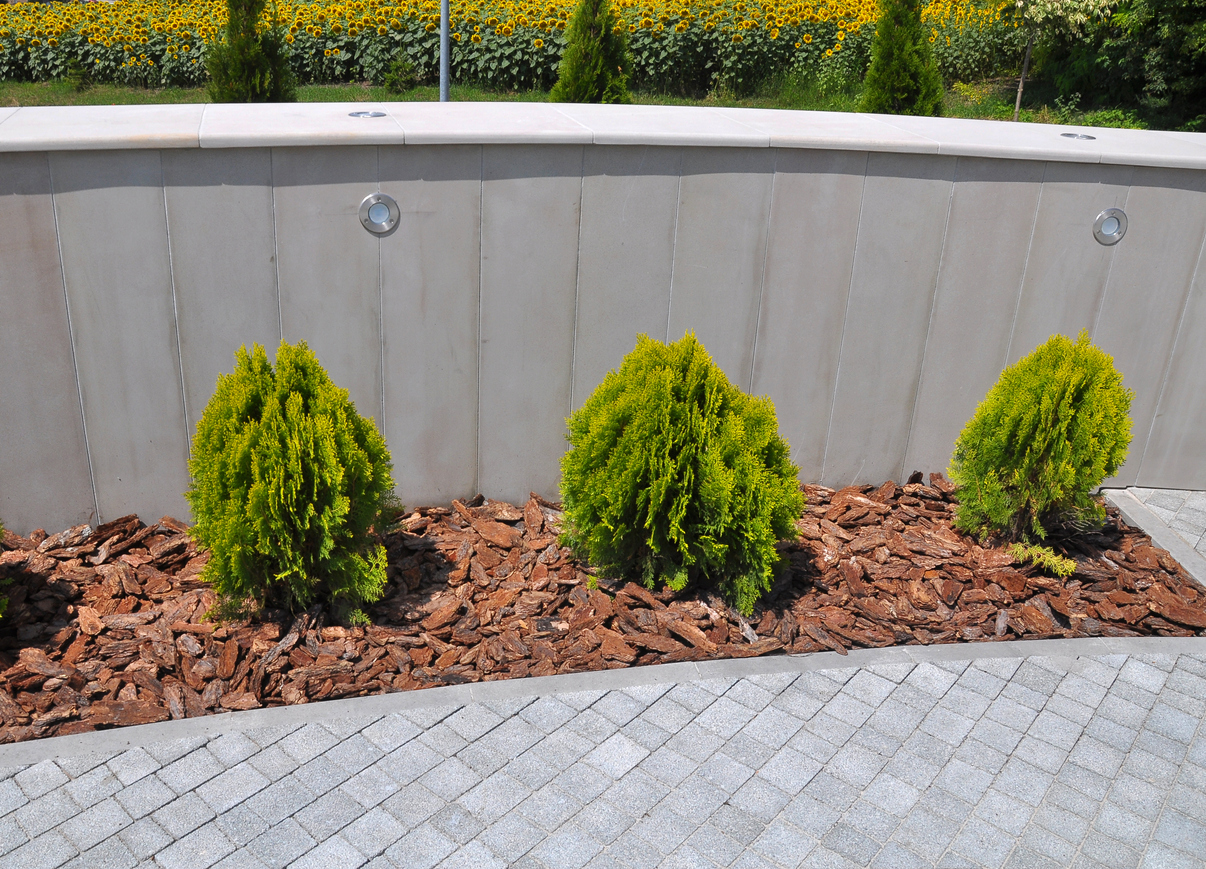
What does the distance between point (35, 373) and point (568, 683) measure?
106 inches

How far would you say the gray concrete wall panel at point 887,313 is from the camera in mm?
4871

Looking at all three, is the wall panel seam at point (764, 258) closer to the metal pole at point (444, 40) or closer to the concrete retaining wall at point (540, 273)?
the concrete retaining wall at point (540, 273)

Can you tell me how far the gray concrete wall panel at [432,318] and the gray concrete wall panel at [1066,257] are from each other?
9.47 ft

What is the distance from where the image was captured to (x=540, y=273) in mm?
4676

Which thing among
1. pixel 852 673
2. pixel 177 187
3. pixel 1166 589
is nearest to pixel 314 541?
pixel 177 187

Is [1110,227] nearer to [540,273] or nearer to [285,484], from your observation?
[540,273]

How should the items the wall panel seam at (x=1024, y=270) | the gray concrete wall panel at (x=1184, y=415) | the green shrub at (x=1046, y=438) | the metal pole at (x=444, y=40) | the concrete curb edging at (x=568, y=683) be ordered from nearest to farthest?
the concrete curb edging at (x=568, y=683) < the green shrub at (x=1046, y=438) < the wall panel seam at (x=1024, y=270) < the gray concrete wall panel at (x=1184, y=415) < the metal pole at (x=444, y=40)

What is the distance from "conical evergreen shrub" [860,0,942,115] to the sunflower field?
405 centimetres

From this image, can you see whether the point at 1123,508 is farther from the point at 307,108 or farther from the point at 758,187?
the point at 307,108

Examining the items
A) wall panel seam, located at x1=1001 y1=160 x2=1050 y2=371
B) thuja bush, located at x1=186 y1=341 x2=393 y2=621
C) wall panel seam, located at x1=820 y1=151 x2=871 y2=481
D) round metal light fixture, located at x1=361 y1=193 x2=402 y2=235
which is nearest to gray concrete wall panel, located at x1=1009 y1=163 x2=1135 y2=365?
wall panel seam, located at x1=1001 y1=160 x2=1050 y2=371

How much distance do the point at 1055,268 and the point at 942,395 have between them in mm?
865

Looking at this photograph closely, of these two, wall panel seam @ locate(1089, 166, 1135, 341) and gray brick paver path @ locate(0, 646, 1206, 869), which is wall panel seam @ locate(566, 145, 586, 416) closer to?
gray brick paver path @ locate(0, 646, 1206, 869)

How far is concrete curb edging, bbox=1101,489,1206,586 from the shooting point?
4.88 m

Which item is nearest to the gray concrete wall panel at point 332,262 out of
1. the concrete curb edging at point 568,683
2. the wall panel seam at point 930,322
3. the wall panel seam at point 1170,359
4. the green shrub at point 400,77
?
the concrete curb edging at point 568,683
